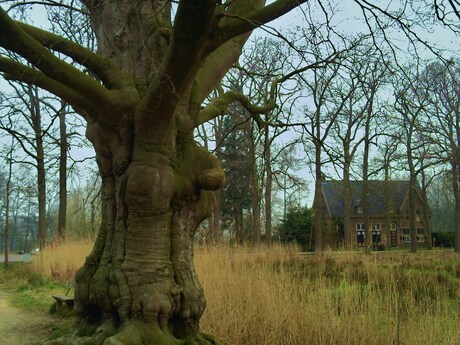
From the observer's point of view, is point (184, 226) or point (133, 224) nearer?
point (133, 224)

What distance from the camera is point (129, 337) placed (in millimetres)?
4457

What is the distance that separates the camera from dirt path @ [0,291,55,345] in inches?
265

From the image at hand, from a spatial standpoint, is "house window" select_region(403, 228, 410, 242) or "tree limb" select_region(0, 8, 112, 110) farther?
"house window" select_region(403, 228, 410, 242)

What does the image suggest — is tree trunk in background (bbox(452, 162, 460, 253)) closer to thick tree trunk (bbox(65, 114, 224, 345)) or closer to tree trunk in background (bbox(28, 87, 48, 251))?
tree trunk in background (bbox(28, 87, 48, 251))

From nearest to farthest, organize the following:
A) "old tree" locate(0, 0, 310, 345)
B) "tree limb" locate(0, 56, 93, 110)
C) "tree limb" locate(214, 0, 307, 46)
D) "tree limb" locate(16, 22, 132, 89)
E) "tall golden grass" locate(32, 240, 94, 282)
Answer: "tree limb" locate(214, 0, 307, 46) < "old tree" locate(0, 0, 310, 345) < "tree limb" locate(0, 56, 93, 110) < "tree limb" locate(16, 22, 132, 89) < "tall golden grass" locate(32, 240, 94, 282)

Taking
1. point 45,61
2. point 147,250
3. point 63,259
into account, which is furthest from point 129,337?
point 63,259

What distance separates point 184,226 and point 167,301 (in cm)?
84

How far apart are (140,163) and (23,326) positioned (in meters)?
4.37

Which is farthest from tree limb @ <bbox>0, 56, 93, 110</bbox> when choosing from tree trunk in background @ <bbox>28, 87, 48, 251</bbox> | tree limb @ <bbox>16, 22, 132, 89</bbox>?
tree trunk in background @ <bbox>28, 87, 48, 251</bbox>

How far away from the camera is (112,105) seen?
4746mm

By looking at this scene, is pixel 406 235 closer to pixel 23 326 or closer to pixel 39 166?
pixel 39 166

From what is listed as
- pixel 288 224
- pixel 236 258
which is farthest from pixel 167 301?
pixel 288 224

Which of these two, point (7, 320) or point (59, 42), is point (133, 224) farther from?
point (7, 320)

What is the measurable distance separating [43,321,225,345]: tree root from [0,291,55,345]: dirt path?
1.21 meters
